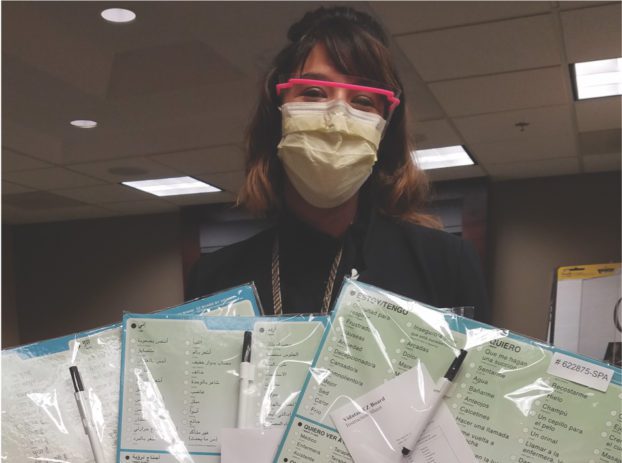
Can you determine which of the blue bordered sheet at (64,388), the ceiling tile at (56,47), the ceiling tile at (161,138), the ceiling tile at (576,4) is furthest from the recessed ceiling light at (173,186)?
the blue bordered sheet at (64,388)

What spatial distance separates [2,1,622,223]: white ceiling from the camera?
2.41m

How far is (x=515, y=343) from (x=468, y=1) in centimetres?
206

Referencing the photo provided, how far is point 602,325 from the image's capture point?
1053 millimetres

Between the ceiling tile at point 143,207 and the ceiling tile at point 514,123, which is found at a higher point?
the ceiling tile at point 143,207

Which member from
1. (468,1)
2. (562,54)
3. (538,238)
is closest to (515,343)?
(468,1)

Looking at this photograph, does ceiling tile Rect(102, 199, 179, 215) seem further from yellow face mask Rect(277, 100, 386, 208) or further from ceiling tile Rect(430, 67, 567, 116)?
yellow face mask Rect(277, 100, 386, 208)

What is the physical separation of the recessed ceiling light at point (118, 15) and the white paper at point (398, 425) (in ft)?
7.25

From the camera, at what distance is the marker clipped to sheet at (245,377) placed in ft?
1.93

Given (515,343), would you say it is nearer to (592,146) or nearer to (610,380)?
(610,380)

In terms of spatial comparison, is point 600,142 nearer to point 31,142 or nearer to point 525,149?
point 525,149

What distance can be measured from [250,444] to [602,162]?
5053 millimetres

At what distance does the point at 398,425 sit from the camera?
1.86 ft

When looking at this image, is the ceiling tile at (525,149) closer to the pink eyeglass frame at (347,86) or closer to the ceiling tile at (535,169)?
the ceiling tile at (535,169)

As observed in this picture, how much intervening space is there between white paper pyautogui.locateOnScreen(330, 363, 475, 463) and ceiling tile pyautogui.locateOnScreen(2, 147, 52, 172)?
407cm
